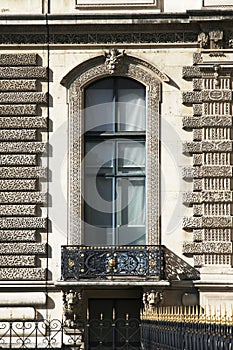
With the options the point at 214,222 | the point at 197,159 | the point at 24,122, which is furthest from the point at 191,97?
the point at 24,122

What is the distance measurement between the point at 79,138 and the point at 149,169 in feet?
5.51

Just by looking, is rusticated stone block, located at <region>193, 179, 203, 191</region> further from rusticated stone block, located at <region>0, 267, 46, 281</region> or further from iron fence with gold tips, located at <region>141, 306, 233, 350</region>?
rusticated stone block, located at <region>0, 267, 46, 281</region>

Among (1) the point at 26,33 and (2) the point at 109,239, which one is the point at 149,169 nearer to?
(2) the point at 109,239

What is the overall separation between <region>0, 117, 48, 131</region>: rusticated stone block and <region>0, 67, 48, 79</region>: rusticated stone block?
0.92 m

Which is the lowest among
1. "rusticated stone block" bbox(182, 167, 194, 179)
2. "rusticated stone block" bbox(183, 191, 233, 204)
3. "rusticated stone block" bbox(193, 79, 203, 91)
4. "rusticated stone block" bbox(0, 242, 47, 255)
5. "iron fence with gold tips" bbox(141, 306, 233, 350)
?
"iron fence with gold tips" bbox(141, 306, 233, 350)

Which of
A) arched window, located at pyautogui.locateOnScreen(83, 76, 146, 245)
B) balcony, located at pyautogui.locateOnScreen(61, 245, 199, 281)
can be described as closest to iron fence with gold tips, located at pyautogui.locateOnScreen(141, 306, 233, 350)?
balcony, located at pyautogui.locateOnScreen(61, 245, 199, 281)

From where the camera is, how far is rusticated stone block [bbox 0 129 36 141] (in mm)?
28875

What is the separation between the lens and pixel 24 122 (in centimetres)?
2892

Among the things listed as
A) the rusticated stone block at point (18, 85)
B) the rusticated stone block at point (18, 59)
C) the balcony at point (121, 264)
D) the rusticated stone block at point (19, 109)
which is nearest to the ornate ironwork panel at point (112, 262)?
the balcony at point (121, 264)

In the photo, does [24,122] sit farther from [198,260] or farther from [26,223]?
[198,260]

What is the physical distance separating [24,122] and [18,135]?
317 millimetres

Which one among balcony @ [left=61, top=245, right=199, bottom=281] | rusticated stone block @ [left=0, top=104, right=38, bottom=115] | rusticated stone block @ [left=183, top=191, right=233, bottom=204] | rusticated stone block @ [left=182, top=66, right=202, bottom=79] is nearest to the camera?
balcony @ [left=61, top=245, right=199, bottom=281]

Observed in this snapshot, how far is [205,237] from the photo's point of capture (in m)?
28.3

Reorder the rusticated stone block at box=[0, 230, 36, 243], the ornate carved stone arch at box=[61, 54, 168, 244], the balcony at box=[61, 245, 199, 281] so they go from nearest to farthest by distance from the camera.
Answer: the balcony at box=[61, 245, 199, 281] < the rusticated stone block at box=[0, 230, 36, 243] < the ornate carved stone arch at box=[61, 54, 168, 244]
